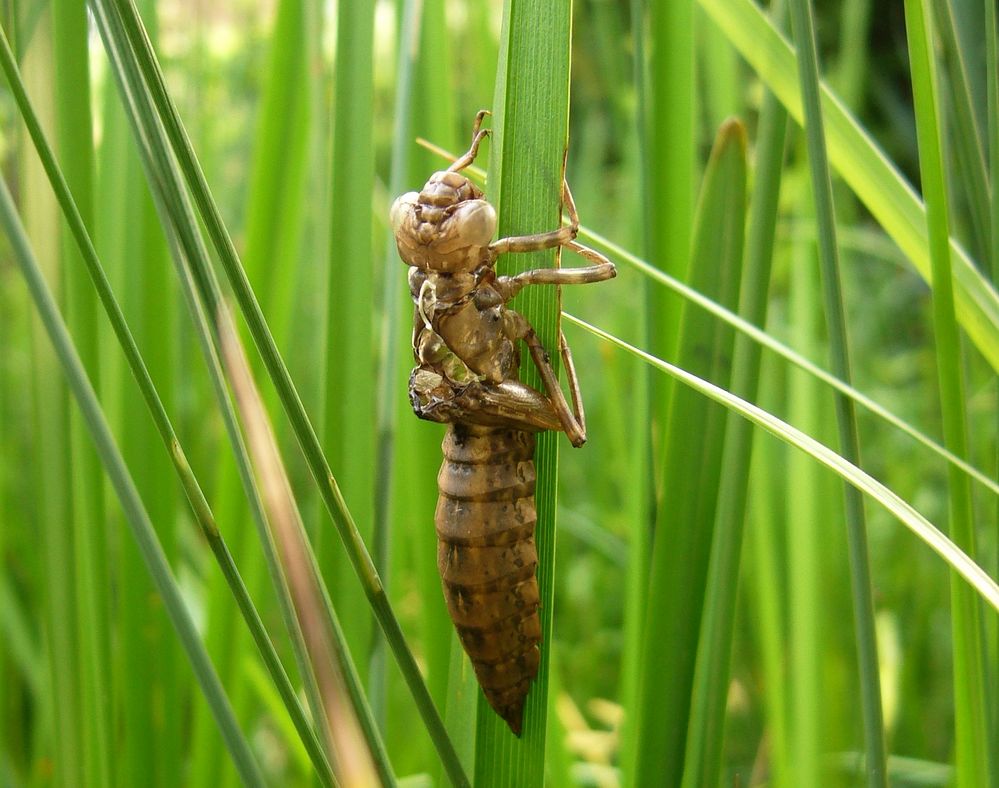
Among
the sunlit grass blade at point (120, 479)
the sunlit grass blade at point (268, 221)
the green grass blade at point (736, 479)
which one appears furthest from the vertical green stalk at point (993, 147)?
the sunlit grass blade at point (268, 221)

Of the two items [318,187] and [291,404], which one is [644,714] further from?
[318,187]

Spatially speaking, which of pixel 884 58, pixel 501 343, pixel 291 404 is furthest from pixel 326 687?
pixel 884 58

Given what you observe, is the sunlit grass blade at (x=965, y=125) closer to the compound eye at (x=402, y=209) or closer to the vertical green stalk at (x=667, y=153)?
the vertical green stalk at (x=667, y=153)

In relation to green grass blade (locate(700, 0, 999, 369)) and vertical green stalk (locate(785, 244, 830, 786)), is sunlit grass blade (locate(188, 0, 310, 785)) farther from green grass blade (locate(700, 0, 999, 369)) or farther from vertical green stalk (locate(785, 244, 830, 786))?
vertical green stalk (locate(785, 244, 830, 786))

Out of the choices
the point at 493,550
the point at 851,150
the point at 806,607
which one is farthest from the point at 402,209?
the point at 806,607

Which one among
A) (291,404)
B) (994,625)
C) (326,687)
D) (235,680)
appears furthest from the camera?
(235,680)
